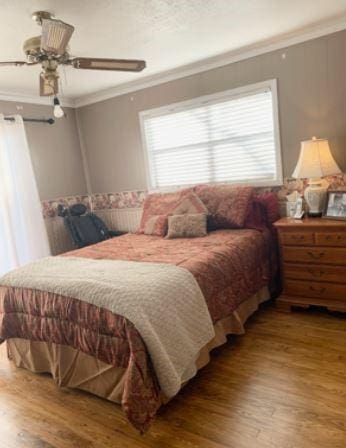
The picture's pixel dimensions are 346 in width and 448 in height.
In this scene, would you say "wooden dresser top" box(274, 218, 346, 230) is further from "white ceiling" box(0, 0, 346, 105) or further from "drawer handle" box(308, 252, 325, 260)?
"white ceiling" box(0, 0, 346, 105)

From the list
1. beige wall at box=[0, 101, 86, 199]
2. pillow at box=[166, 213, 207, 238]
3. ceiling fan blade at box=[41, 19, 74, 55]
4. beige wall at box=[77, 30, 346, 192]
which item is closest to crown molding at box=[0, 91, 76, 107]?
beige wall at box=[0, 101, 86, 199]

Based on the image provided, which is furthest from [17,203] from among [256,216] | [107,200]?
[256,216]

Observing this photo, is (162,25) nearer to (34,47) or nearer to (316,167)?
(34,47)

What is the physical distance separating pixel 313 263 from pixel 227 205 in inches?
35.4

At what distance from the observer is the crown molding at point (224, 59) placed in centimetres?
281

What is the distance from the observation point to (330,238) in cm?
260

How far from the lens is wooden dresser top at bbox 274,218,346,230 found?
2555mm

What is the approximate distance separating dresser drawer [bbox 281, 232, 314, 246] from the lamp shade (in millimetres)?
474

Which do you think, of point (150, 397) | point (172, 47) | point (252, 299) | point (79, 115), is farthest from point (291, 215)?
point (79, 115)

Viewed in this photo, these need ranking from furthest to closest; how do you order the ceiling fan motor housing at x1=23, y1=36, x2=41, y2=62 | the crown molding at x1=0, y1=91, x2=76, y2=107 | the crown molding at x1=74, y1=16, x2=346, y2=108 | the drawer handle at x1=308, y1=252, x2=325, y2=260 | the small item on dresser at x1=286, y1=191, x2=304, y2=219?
the crown molding at x1=0, y1=91, x2=76, y2=107 → the small item on dresser at x1=286, y1=191, x2=304, y2=219 → the crown molding at x1=74, y1=16, x2=346, y2=108 → the drawer handle at x1=308, y1=252, x2=325, y2=260 → the ceiling fan motor housing at x1=23, y1=36, x2=41, y2=62

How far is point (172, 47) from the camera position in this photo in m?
2.94

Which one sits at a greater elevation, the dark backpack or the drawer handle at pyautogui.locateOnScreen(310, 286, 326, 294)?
the dark backpack

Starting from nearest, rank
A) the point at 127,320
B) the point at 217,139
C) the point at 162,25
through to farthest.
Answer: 1. the point at 127,320
2. the point at 162,25
3. the point at 217,139

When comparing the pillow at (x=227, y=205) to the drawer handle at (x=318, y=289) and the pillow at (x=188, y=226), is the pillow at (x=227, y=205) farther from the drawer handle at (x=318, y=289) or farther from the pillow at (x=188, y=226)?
the drawer handle at (x=318, y=289)
